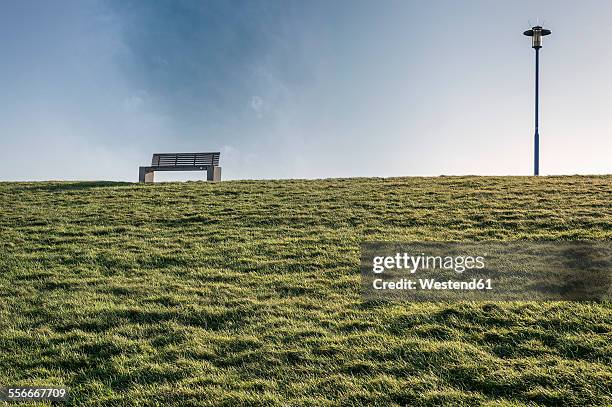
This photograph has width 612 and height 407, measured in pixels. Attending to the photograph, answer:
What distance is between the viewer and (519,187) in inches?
638

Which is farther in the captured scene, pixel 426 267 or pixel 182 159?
pixel 182 159

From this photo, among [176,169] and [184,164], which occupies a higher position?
[184,164]

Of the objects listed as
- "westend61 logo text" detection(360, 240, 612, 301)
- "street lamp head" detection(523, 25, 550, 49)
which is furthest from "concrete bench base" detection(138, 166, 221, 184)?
"street lamp head" detection(523, 25, 550, 49)

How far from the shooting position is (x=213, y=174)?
71.3 ft

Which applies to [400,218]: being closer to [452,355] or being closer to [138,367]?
[452,355]

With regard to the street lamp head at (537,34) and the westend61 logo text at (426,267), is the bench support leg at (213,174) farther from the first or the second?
the street lamp head at (537,34)

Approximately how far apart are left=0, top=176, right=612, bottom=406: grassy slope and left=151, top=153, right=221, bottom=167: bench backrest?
7970mm

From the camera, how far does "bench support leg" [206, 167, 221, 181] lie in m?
21.7

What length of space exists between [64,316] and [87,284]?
1.40 metres

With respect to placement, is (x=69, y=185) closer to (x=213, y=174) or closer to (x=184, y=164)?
(x=184, y=164)

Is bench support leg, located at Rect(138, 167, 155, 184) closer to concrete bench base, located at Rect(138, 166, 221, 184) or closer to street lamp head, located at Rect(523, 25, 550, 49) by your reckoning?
concrete bench base, located at Rect(138, 166, 221, 184)

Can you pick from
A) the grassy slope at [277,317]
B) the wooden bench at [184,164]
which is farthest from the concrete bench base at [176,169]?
the grassy slope at [277,317]

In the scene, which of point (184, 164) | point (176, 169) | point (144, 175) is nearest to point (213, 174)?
point (184, 164)

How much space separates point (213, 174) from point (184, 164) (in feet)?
4.70
